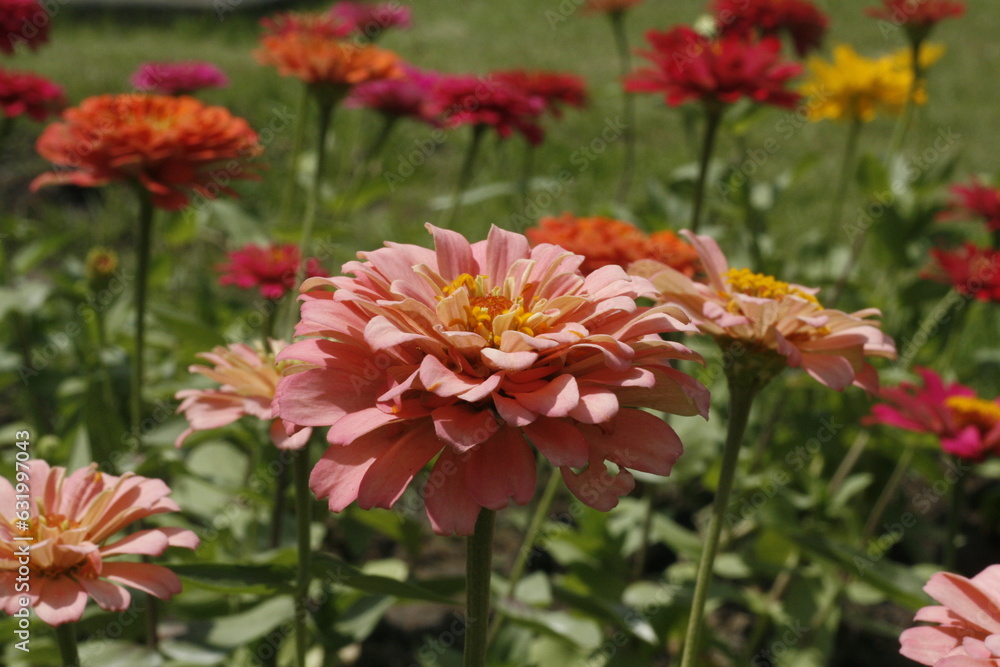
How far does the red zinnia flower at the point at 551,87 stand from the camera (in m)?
2.27

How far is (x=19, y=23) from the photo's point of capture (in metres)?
1.84

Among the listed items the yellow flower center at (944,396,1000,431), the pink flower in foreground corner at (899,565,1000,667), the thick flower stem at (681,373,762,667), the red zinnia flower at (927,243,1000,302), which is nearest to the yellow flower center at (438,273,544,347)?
the thick flower stem at (681,373,762,667)

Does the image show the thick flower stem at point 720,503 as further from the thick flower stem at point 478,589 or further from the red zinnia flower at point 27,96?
the red zinnia flower at point 27,96

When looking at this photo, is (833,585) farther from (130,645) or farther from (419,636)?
(130,645)

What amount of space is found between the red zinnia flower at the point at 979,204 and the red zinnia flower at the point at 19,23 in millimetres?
1982

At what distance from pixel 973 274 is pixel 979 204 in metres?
0.36

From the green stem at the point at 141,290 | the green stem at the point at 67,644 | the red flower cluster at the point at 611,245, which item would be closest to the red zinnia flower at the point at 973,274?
the red flower cluster at the point at 611,245

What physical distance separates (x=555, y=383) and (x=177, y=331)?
1.14 m

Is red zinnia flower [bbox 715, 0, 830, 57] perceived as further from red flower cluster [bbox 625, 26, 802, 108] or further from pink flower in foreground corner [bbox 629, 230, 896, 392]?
pink flower in foreground corner [bbox 629, 230, 896, 392]

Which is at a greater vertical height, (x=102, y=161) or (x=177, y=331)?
(x=102, y=161)

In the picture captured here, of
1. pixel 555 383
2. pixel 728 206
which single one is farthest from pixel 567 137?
pixel 555 383

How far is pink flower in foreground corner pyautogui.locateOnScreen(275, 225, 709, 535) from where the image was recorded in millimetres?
704

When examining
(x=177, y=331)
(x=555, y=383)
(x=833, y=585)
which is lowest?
(x=833, y=585)

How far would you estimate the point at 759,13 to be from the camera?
2127 mm
